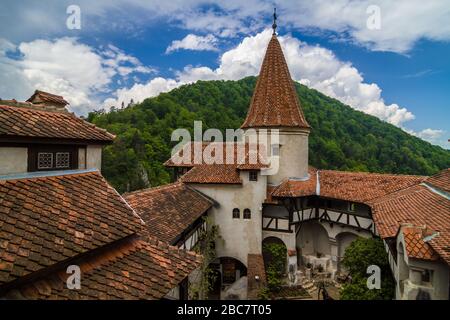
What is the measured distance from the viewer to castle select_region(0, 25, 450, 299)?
15.7 feet

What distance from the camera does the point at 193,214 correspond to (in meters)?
14.2

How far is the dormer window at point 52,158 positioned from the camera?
5840mm

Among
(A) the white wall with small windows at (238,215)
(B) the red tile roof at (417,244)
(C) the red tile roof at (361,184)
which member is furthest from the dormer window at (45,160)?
(C) the red tile roof at (361,184)

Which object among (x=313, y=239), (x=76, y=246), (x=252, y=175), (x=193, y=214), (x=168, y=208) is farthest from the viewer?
(x=313, y=239)

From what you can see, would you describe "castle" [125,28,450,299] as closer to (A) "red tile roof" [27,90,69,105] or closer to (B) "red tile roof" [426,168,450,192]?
(B) "red tile roof" [426,168,450,192]

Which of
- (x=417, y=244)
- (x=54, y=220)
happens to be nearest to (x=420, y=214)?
(x=417, y=244)

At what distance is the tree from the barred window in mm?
10562

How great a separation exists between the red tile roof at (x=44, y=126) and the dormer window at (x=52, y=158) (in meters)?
0.36

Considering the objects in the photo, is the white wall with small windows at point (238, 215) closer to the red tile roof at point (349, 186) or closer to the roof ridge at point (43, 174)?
the red tile roof at point (349, 186)

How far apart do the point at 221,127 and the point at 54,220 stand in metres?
39.6

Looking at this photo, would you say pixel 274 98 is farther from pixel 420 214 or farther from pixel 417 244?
pixel 417 244

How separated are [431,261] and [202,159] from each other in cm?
1478

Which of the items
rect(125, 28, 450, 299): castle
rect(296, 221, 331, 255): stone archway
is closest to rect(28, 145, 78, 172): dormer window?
rect(125, 28, 450, 299): castle

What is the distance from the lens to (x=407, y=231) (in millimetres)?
7613
